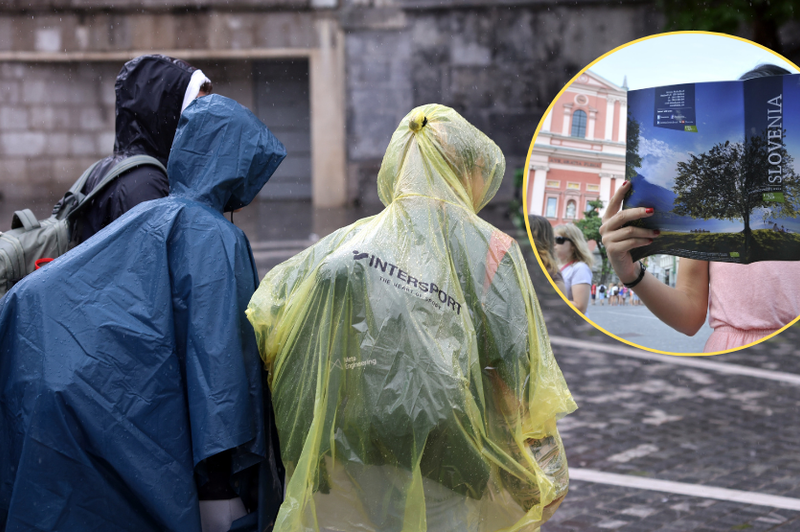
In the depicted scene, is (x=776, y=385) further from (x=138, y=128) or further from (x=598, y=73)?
(x=138, y=128)

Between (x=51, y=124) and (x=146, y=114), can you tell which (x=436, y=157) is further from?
(x=51, y=124)

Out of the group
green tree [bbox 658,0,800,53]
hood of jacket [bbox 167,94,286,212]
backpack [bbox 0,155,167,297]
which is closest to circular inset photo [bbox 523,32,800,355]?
hood of jacket [bbox 167,94,286,212]

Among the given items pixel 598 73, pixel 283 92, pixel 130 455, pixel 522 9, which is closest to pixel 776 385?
pixel 598 73

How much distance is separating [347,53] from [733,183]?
10901mm

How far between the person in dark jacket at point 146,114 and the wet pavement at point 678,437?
5.43 feet

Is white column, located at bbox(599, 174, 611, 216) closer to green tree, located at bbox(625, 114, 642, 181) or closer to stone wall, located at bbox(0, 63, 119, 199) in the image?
green tree, located at bbox(625, 114, 642, 181)

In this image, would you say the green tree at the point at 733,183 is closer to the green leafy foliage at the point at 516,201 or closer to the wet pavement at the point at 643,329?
the wet pavement at the point at 643,329

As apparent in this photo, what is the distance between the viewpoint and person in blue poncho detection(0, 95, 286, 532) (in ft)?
6.07

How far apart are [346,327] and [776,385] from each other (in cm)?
488

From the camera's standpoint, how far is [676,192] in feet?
6.64

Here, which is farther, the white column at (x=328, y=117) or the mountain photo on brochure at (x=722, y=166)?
the white column at (x=328, y=117)

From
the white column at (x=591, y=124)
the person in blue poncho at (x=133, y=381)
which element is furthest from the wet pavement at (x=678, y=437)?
the person in blue poncho at (x=133, y=381)

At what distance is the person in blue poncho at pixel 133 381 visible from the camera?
185 cm

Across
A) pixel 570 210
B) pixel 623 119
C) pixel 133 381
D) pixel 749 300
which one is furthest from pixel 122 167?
pixel 749 300
